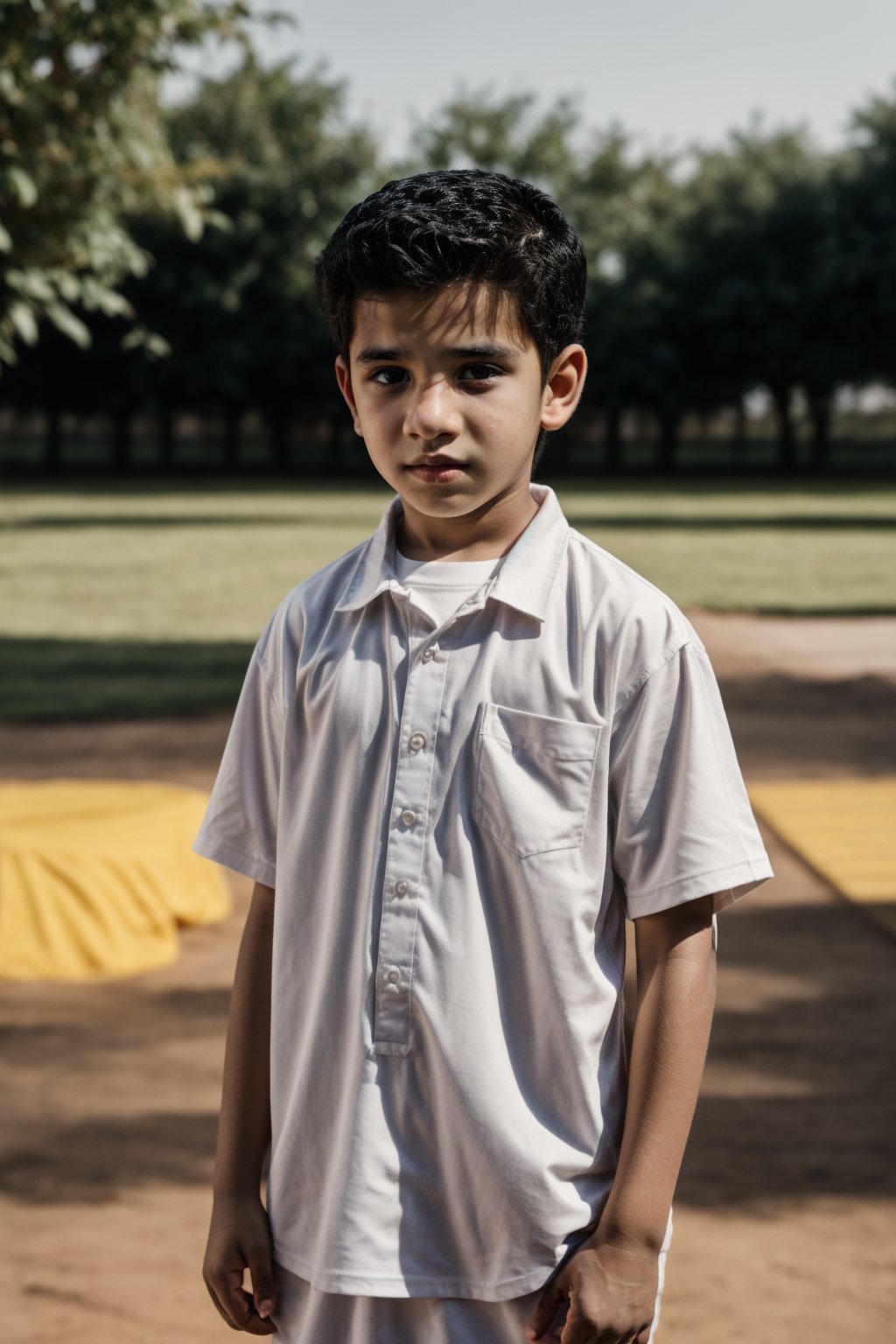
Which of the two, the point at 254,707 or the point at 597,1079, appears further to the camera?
the point at 254,707

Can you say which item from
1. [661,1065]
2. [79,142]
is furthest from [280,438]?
[661,1065]

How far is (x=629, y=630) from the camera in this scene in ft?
5.25

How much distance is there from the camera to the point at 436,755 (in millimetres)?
1607

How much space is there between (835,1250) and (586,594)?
245 centimetres

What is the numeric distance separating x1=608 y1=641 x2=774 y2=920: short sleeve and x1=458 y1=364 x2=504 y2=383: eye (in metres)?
0.35

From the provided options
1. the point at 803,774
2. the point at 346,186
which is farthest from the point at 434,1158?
the point at 346,186

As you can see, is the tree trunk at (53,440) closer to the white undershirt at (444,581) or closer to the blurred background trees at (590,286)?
the blurred background trees at (590,286)

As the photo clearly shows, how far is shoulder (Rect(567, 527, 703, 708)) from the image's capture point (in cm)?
159

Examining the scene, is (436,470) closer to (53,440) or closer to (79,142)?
(79,142)

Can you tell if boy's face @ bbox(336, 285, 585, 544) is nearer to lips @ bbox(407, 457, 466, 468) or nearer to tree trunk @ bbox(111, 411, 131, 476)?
lips @ bbox(407, 457, 466, 468)

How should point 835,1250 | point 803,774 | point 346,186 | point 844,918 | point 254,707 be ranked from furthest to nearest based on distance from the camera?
point 346,186 → point 803,774 → point 844,918 → point 835,1250 → point 254,707

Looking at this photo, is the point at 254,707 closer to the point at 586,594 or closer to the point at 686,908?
the point at 586,594

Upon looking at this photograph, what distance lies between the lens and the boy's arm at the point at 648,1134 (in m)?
1.53

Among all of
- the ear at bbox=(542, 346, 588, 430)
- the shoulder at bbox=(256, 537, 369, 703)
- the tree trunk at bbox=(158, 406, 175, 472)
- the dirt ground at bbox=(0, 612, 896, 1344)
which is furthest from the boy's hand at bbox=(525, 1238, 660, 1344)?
the tree trunk at bbox=(158, 406, 175, 472)
